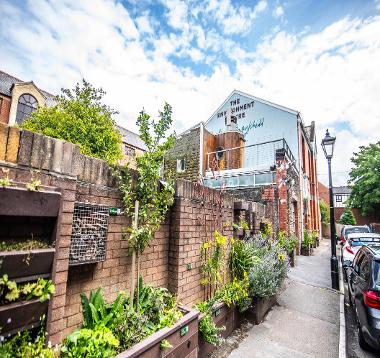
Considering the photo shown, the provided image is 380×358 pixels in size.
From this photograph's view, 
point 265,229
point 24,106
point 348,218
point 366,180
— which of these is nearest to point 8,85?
point 24,106

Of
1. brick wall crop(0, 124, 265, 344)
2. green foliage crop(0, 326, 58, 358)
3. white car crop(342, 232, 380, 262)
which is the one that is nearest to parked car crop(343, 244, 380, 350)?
brick wall crop(0, 124, 265, 344)

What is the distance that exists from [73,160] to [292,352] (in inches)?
177

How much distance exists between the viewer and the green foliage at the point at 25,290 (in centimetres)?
159

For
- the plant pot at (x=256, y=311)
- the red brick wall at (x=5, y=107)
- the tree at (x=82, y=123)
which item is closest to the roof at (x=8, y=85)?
the red brick wall at (x=5, y=107)

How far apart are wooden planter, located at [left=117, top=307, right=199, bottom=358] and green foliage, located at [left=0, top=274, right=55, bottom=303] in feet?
2.86

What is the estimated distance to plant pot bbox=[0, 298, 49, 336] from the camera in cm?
159

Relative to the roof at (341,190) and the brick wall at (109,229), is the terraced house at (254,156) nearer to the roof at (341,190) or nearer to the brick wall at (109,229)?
the brick wall at (109,229)

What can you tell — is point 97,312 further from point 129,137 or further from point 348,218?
point 129,137

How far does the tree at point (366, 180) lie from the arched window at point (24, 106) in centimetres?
3497

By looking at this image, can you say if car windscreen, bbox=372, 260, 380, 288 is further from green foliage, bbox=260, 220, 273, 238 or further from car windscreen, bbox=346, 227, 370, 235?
car windscreen, bbox=346, 227, 370, 235

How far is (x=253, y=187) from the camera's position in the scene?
10164mm

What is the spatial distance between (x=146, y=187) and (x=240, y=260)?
3.13 meters

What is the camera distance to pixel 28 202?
174 cm

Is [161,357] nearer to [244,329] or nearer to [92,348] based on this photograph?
[92,348]
